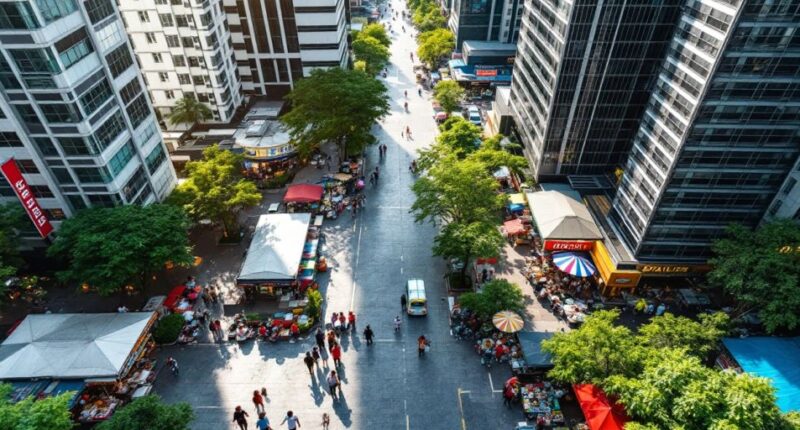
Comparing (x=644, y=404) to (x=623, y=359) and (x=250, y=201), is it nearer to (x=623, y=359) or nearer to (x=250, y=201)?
(x=623, y=359)

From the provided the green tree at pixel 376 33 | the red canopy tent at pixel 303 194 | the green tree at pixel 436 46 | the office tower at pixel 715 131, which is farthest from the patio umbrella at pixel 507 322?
the green tree at pixel 376 33

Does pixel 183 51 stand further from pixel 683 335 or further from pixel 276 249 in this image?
pixel 683 335

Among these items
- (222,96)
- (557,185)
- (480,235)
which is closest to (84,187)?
(222,96)

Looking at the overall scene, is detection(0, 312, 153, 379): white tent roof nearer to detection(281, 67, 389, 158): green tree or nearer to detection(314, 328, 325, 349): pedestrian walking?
detection(314, 328, 325, 349): pedestrian walking

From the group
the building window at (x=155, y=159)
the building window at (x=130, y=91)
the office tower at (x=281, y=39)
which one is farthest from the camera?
the office tower at (x=281, y=39)

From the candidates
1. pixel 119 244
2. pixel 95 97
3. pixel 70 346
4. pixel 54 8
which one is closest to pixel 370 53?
pixel 95 97

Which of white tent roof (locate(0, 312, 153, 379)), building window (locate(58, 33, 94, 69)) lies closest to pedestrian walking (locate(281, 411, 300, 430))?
white tent roof (locate(0, 312, 153, 379))

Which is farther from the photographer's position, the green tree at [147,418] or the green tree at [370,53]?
the green tree at [370,53]

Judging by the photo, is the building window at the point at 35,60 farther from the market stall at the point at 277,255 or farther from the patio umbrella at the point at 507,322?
the patio umbrella at the point at 507,322
